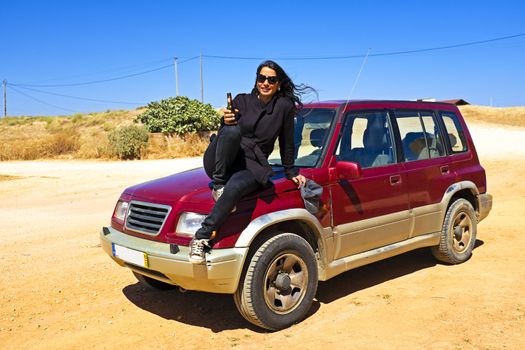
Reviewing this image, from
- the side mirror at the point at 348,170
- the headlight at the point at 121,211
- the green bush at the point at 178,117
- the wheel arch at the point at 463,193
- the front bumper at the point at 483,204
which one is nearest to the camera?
Answer: the side mirror at the point at 348,170

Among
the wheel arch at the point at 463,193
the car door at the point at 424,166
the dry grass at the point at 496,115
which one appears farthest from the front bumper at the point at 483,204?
the dry grass at the point at 496,115

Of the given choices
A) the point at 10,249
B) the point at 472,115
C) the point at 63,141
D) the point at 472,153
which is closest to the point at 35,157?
the point at 63,141

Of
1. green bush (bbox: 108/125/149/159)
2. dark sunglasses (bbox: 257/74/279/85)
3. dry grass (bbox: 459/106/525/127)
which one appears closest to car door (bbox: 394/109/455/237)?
dark sunglasses (bbox: 257/74/279/85)

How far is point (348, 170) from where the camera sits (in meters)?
4.82

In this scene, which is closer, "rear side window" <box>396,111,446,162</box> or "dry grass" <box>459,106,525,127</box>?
"rear side window" <box>396,111,446,162</box>

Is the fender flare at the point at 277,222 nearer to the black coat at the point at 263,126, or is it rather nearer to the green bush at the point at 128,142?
the black coat at the point at 263,126

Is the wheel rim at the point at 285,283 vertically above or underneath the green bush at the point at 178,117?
underneath

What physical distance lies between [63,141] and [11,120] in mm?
33934

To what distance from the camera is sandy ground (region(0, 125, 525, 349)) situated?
4.34m

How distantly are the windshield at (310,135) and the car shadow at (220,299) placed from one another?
140 cm

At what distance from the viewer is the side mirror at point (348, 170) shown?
187 inches

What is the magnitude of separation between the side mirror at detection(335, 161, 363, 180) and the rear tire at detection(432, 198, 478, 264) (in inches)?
73.8

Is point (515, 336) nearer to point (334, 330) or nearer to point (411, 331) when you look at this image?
point (411, 331)

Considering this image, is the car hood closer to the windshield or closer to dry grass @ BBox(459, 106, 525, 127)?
the windshield
